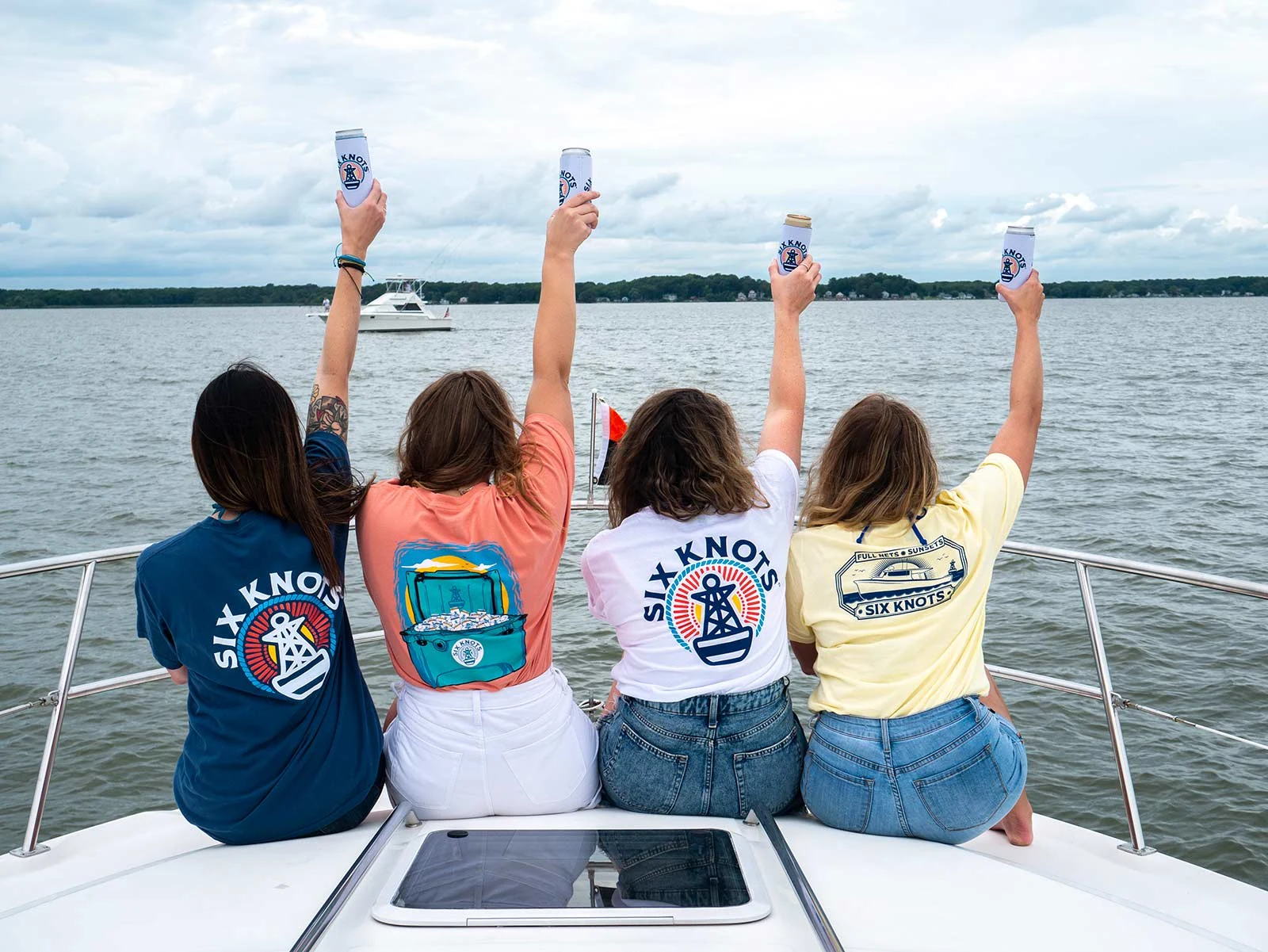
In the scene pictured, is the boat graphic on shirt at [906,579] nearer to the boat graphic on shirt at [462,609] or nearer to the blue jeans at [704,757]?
the blue jeans at [704,757]

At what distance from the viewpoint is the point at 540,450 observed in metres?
2.49

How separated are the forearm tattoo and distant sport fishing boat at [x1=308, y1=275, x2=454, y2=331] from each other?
2519 inches

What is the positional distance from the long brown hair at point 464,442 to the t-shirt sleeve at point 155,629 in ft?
2.04

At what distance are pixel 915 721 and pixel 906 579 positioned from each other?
1.09 feet

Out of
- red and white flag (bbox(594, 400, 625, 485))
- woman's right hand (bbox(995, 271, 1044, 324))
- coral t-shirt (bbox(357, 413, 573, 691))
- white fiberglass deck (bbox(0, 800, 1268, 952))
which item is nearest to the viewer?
white fiberglass deck (bbox(0, 800, 1268, 952))

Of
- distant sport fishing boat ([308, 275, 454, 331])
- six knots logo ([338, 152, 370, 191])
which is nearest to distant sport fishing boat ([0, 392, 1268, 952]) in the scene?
six knots logo ([338, 152, 370, 191])

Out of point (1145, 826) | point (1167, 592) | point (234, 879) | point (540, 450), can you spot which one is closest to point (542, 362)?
point (540, 450)

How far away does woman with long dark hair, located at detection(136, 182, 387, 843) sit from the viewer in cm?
226

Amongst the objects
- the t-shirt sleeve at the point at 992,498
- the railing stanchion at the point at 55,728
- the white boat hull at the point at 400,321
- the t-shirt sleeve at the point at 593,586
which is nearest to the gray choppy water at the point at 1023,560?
the t-shirt sleeve at the point at 992,498

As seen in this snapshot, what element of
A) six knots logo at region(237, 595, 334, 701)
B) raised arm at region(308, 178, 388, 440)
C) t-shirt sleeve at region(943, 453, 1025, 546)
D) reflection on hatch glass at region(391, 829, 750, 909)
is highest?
raised arm at region(308, 178, 388, 440)

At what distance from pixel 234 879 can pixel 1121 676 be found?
723cm

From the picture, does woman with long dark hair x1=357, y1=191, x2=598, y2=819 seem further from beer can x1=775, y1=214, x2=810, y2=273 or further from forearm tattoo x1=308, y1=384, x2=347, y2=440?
beer can x1=775, y1=214, x2=810, y2=273

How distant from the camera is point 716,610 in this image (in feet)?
8.08

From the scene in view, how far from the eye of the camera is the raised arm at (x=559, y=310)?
2.60m
